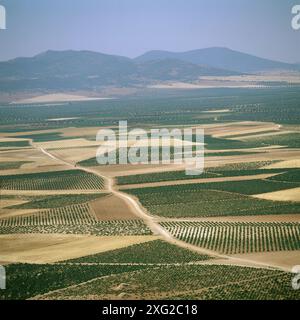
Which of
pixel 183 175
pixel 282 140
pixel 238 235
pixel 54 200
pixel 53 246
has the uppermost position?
Answer: pixel 282 140

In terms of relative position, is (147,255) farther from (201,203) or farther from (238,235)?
(201,203)

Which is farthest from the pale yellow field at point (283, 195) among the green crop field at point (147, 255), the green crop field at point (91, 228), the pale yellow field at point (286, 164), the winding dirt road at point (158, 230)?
the green crop field at point (147, 255)

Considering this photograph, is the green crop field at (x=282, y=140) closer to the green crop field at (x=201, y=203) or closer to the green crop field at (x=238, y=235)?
the green crop field at (x=201, y=203)

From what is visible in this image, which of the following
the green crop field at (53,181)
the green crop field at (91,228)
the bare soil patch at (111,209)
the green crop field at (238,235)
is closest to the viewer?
the green crop field at (238,235)

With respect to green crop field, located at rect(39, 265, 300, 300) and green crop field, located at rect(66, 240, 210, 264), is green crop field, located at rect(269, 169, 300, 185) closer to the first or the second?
green crop field, located at rect(66, 240, 210, 264)

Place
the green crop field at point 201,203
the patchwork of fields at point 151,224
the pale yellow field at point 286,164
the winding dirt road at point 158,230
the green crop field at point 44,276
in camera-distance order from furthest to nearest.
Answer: the pale yellow field at point 286,164 < the green crop field at point 201,203 < the winding dirt road at point 158,230 < the patchwork of fields at point 151,224 < the green crop field at point 44,276

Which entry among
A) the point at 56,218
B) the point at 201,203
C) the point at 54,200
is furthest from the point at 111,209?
the point at 201,203
